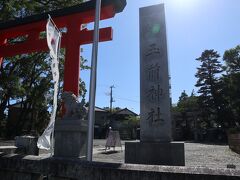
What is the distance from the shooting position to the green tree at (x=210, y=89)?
128ft

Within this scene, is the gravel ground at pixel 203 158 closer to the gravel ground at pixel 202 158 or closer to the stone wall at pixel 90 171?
the gravel ground at pixel 202 158

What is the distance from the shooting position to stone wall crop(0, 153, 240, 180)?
309 centimetres

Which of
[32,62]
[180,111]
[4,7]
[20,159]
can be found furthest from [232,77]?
[20,159]

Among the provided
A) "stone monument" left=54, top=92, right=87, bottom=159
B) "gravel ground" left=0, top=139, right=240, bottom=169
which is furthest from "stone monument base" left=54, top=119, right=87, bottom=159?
"gravel ground" left=0, top=139, right=240, bottom=169

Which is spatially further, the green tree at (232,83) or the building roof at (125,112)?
the building roof at (125,112)

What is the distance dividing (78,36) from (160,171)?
7.17 m

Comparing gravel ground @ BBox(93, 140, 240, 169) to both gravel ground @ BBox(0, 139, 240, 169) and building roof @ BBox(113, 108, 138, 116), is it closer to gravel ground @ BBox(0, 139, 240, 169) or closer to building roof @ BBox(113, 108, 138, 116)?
gravel ground @ BBox(0, 139, 240, 169)

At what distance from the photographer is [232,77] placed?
36.1m

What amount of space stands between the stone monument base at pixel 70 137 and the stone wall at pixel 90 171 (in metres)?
2.25

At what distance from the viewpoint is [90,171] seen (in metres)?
3.71

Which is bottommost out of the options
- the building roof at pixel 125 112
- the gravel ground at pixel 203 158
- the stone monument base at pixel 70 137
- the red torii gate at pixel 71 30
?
the gravel ground at pixel 203 158

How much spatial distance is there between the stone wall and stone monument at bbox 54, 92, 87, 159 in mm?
2266

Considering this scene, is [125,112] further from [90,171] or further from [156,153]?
[90,171]

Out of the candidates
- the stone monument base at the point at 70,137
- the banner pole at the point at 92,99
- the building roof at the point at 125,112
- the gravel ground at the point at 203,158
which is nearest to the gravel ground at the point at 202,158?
the gravel ground at the point at 203,158
